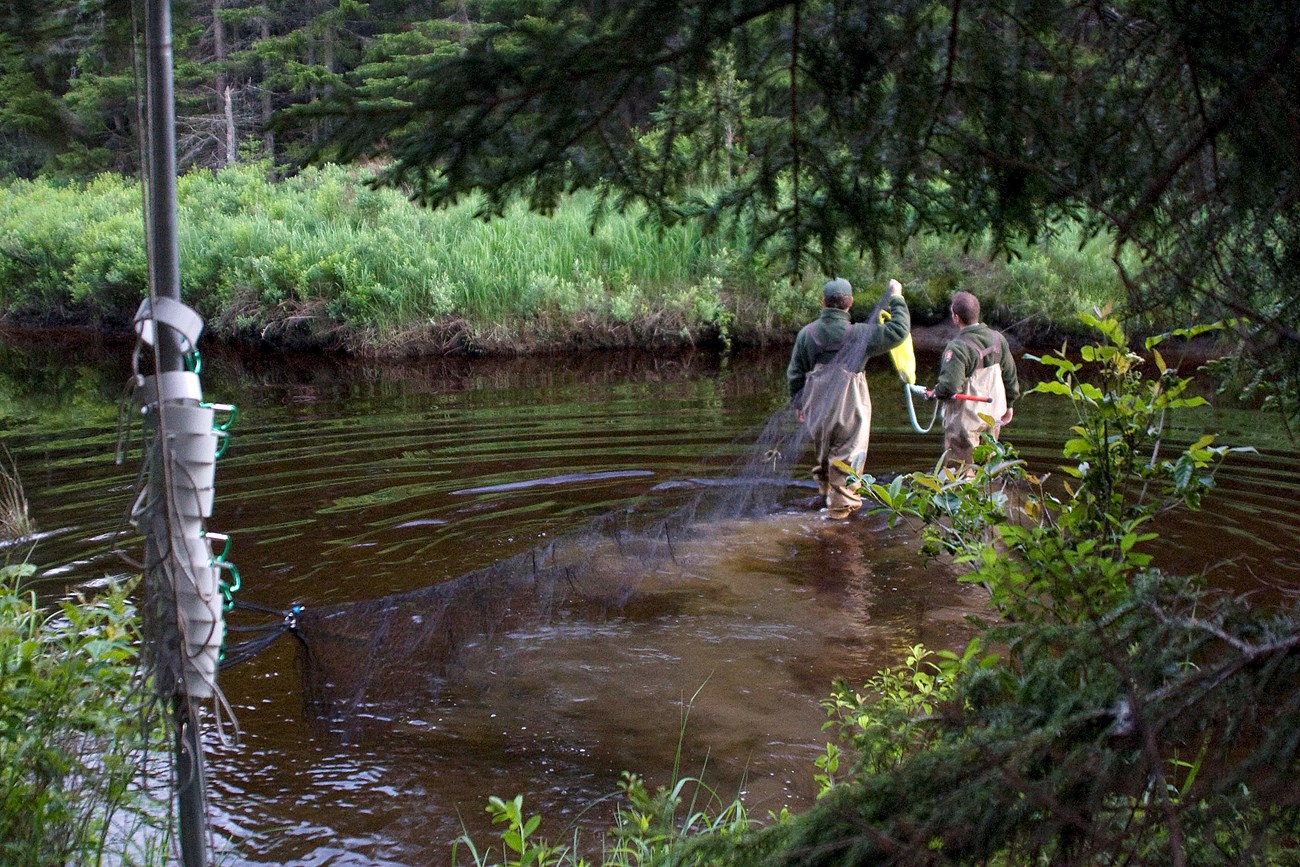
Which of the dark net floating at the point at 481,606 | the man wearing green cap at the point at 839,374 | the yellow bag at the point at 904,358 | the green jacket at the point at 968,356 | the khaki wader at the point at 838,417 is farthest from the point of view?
the yellow bag at the point at 904,358

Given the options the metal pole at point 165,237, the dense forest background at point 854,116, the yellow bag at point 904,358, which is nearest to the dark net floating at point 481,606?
the yellow bag at point 904,358

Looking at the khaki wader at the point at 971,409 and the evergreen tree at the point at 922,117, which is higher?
the evergreen tree at the point at 922,117

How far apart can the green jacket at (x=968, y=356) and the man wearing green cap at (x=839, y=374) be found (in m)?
0.46

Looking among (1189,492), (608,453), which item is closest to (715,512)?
(608,453)

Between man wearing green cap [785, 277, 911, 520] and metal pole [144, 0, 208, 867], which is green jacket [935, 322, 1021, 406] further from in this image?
metal pole [144, 0, 208, 867]

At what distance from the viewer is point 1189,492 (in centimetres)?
346

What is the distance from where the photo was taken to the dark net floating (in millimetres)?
5465

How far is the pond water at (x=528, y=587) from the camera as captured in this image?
532 centimetres

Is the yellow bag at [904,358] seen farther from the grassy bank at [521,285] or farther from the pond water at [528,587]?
the grassy bank at [521,285]

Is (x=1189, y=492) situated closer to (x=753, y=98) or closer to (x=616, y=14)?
(x=753, y=98)

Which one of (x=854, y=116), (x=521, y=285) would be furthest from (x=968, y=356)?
(x=521, y=285)

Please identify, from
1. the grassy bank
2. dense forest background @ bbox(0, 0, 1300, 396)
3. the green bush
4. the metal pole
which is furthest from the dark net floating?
the grassy bank

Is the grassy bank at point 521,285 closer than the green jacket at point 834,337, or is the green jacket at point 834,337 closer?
the green jacket at point 834,337

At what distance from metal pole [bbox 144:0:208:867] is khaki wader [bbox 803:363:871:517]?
6.94 m
